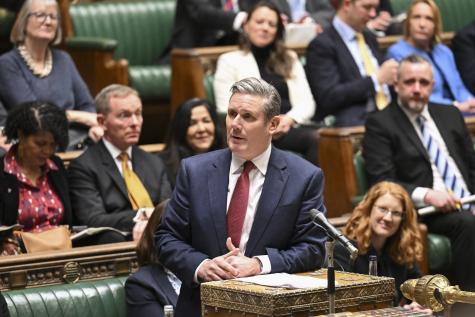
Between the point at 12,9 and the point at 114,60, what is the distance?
685mm

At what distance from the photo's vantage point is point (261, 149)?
152 inches

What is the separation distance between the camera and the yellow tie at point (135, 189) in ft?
18.2

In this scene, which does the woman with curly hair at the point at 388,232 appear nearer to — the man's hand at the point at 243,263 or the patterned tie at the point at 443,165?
the patterned tie at the point at 443,165

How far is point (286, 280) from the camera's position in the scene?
3553 mm

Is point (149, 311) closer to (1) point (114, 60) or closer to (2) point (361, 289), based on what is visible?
(2) point (361, 289)

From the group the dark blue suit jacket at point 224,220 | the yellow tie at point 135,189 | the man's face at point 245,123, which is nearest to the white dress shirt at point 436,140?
the yellow tie at point 135,189

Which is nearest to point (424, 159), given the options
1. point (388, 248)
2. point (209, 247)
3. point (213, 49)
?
point (388, 248)

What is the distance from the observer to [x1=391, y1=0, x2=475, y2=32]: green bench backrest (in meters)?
8.53

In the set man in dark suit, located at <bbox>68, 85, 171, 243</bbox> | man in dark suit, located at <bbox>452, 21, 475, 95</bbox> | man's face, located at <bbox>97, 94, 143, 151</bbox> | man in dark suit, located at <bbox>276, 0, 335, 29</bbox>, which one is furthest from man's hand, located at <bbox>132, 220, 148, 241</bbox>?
man in dark suit, located at <bbox>452, 21, 475, 95</bbox>

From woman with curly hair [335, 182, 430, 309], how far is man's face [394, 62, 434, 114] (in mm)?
925

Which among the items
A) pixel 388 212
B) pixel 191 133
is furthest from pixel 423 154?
pixel 191 133

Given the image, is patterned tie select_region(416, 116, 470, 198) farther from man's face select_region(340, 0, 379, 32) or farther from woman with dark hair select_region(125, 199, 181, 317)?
woman with dark hair select_region(125, 199, 181, 317)

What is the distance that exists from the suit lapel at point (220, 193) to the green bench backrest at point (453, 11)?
484cm

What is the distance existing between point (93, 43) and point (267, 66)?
3.36ft
